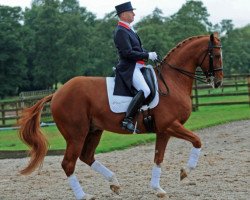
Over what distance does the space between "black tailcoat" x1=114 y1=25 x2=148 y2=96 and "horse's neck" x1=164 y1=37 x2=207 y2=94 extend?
1.81ft

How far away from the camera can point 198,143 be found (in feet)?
23.4

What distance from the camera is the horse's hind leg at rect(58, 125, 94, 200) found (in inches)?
285

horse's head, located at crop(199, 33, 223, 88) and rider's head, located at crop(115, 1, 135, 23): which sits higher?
rider's head, located at crop(115, 1, 135, 23)

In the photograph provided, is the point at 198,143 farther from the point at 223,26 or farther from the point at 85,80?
the point at 223,26

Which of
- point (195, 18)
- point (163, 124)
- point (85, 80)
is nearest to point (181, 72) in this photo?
point (163, 124)

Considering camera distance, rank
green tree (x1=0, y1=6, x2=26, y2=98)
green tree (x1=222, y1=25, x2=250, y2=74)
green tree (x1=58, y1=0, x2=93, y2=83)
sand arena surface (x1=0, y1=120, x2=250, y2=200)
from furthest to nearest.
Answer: green tree (x1=222, y1=25, x2=250, y2=74) → green tree (x1=0, y1=6, x2=26, y2=98) → green tree (x1=58, y1=0, x2=93, y2=83) → sand arena surface (x1=0, y1=120, x2=250, y2=200)

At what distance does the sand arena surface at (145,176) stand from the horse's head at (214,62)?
5.40ft

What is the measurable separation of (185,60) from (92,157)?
214cm

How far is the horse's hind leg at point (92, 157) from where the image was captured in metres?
7.57

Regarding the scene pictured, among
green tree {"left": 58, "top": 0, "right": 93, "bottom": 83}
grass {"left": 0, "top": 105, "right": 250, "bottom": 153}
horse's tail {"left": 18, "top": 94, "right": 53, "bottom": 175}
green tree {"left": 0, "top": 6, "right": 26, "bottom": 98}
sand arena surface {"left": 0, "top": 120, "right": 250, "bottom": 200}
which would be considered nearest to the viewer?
sand arena surface {"left": 0, "top": 120, "right": 250, "bottom": 200}

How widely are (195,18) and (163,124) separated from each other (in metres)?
66.2

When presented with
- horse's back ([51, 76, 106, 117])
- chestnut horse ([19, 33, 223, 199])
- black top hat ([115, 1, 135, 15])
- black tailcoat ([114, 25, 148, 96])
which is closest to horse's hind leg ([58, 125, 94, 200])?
chestnut horse ([19, 33, 223, 199])

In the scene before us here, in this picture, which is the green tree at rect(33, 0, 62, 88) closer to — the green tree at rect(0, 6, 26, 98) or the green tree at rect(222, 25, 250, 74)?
the green tree at rect(0, 6, 26, 98)

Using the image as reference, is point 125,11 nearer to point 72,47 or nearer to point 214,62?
point 214,62
